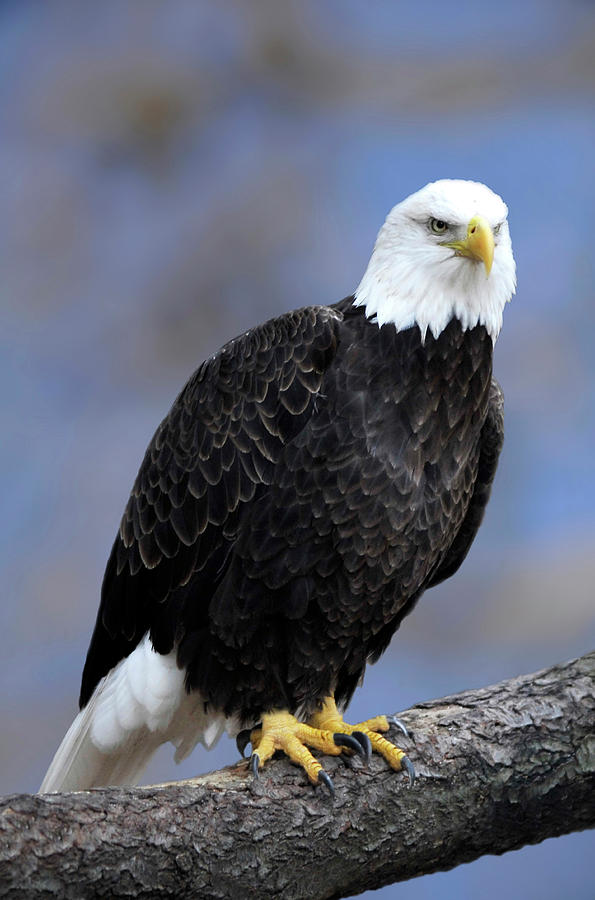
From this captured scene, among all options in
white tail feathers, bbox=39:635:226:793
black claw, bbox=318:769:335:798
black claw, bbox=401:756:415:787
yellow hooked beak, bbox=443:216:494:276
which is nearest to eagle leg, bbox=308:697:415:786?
black claw, bbox=401:756:415:787

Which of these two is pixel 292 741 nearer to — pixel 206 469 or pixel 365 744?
pixel 365 744

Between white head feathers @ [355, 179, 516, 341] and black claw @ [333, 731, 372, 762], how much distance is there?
0.94 metres

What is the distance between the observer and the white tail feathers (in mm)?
2879

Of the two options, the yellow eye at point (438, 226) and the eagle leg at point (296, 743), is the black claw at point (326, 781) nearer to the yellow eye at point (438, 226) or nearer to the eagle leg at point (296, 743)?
the eagle leg at point (296, 743)

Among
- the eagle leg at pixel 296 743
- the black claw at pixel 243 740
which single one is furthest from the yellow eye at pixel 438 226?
the black claw at pixel 243 740

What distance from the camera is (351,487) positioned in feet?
8.55

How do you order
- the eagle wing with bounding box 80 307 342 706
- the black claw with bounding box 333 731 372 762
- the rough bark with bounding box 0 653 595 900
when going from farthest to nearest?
1. the eagle wing with bounding box 80 307 342 706
2. the black claw with bounding box 333 731 372 762
3. the rough bark with bounding box 0 653 595 900

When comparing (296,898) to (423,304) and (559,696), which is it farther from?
(423,304)

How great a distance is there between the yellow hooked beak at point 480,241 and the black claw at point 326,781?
116cm

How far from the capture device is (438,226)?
2.66 m

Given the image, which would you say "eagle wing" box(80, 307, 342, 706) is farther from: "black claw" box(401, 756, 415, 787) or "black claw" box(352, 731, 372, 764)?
"black claw" box(401, 756, 415, 787)

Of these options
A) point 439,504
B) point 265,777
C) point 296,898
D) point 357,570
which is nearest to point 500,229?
point 439,504

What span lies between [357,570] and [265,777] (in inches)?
20.1

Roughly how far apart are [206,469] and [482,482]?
30.3 inches
